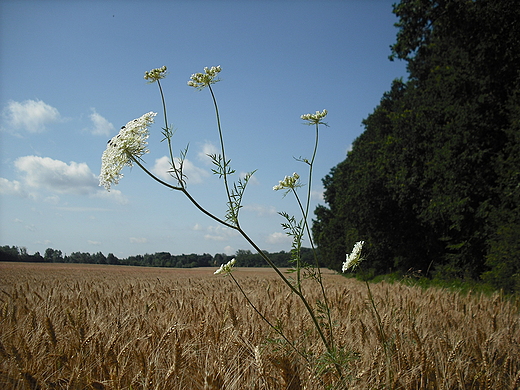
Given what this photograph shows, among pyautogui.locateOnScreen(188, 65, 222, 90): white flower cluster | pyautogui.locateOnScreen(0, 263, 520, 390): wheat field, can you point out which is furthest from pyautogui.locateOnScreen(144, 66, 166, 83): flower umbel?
pyautogui.locateOnScreen(0, 263, 520, 390): wheat field

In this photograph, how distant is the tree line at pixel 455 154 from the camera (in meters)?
A: 11.9

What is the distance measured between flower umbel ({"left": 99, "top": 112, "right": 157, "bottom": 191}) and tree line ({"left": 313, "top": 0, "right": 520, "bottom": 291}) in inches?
285

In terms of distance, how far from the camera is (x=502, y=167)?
1337cm

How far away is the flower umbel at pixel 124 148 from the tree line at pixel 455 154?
7.23 meters

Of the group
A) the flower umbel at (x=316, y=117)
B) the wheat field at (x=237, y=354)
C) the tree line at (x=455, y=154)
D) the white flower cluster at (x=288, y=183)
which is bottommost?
the wheat field at (x=237, y=354)

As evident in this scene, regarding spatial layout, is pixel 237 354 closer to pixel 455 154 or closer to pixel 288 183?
pixel 288 183

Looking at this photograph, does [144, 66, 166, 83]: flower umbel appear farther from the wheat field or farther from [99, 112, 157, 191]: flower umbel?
the wheat field

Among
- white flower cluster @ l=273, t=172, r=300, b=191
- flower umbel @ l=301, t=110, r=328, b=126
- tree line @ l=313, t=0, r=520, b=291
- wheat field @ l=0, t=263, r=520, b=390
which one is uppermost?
tree line @ l=313, t=0, r=520, b=291

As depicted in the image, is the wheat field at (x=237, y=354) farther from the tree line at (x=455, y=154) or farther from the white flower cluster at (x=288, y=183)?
the tree line at (x=455, y=154)

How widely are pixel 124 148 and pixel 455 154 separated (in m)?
17.1

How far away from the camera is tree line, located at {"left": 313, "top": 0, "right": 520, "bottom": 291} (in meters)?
11.9

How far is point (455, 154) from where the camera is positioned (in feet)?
52.6

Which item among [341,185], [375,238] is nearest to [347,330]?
[375,238]

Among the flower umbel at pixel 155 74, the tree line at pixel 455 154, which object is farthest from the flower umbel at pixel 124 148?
the tree line at pixel 455 154
